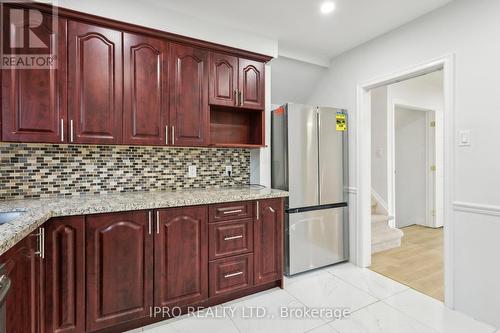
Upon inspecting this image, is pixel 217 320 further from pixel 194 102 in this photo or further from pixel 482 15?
pixel 482 15

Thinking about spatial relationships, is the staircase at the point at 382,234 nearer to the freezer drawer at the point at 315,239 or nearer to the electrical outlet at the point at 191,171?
the freezer drawer at the point at 315,239

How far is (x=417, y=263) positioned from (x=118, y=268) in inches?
124


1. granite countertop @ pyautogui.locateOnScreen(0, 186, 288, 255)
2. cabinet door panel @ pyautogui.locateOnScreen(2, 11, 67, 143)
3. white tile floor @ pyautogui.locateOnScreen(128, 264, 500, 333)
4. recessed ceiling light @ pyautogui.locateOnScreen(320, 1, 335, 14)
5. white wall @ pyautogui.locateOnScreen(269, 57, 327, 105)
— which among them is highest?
recessed ceiling light @ pyautogui.locateOnScreen(320, 1, 335, 14)

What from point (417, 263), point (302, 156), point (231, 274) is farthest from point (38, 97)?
point (417, 263)

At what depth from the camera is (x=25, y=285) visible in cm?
128

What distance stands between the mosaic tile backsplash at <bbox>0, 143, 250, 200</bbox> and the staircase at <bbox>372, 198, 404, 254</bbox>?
2.12 m

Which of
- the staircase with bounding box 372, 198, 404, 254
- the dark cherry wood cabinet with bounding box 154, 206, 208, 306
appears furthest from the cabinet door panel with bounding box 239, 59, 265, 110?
the staircase with bounding box 372, 198, 404, 254

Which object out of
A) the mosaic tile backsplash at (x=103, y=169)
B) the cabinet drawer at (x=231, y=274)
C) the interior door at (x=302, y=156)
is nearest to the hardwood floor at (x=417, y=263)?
the interior door at (x=302, y=156)

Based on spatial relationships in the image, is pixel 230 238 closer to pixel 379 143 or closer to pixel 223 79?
pixel 223 79

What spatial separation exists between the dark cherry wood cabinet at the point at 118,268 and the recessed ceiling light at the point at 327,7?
7.29 feet

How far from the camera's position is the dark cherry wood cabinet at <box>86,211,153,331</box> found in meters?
1.68

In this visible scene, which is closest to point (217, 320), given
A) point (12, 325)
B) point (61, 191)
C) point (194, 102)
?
point (12, 325)

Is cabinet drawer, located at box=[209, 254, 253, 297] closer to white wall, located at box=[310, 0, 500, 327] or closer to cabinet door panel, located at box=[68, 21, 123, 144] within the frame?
cabinet door panel, located at box=[68, 21, 123, 144]

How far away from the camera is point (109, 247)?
1.72 m
